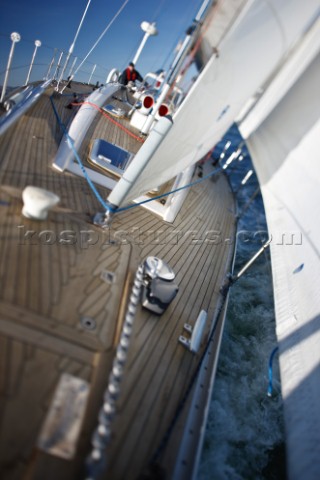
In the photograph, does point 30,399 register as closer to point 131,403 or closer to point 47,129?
point 131,403

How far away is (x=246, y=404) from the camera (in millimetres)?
4957

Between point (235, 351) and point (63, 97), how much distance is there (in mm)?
7703

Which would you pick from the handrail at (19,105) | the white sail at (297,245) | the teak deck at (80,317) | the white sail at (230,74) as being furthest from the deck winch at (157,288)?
the handrail at (19,105)

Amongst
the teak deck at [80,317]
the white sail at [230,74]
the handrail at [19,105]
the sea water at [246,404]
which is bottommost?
the sea water at [246,404]

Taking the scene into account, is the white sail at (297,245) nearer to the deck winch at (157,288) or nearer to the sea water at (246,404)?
the sea water at (246,404)

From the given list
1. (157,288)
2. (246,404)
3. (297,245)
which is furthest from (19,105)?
(246,404)

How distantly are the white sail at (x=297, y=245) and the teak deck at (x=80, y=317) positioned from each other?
1363 millimetres

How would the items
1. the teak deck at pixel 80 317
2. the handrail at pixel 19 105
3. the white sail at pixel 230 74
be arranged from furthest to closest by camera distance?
the handrail at pixel 19 105
the white sail at pixel 230 74
the teak deck at pixel 80 317

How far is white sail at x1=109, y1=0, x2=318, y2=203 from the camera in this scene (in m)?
3.40

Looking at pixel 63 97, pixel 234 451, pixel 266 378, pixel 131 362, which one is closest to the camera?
pixel 131 362

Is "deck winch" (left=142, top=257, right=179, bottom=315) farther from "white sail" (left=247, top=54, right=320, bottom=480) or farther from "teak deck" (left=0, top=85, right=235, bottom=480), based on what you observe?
"white sail" (left=247, top=54, right=320, bottom=480)

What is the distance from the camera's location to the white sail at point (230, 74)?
340 centimetres

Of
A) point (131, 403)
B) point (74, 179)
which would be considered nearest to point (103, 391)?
point (131, 403)

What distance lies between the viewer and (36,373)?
2.45m
